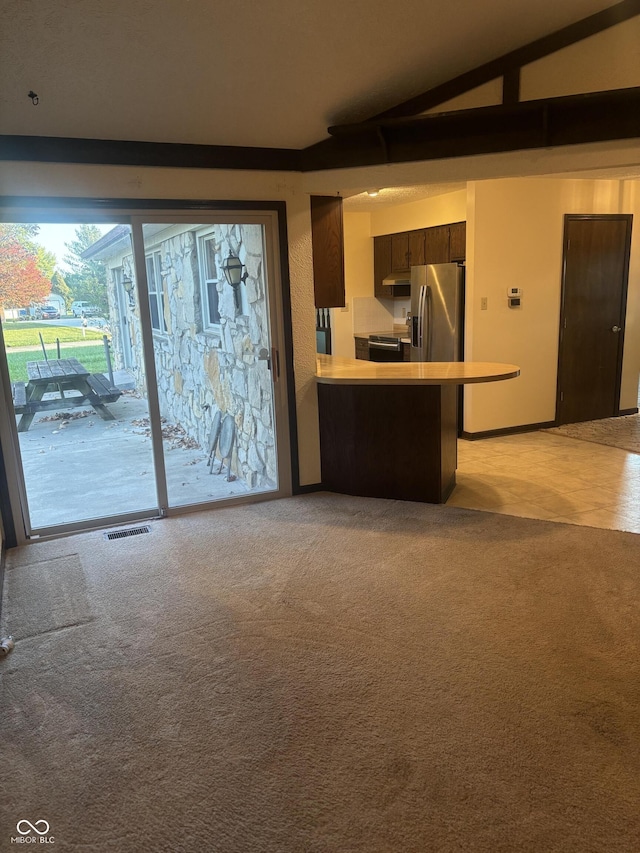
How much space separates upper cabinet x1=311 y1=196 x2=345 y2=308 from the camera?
4.37 metres

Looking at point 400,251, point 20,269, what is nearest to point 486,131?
point 20,269

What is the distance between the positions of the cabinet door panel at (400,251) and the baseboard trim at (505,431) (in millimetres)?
2254

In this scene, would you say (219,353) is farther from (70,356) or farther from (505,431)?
(505,431)

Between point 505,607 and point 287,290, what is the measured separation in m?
2.53

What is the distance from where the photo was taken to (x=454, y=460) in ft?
15.2

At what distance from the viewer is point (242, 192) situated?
4.04 meters

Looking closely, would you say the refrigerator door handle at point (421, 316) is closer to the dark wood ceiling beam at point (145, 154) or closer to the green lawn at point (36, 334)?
the dark wood ceiling beam at point (145, 154)

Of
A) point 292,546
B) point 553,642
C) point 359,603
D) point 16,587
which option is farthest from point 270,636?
point 16,587

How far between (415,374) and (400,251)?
345 centimetres

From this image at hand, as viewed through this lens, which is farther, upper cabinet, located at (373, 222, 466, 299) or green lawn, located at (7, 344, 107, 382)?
upper cabinet, located at (373, 222, 466, 299)

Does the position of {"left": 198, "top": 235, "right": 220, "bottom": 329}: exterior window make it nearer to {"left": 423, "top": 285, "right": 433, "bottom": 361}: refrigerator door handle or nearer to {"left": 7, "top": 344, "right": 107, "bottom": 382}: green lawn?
{"left": 7, "top": 344, "right": 107, "bottom": 382}: green lawn

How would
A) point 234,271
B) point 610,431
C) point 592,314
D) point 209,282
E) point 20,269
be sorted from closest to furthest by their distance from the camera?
point 20,269
point 234,271
point 209,282
point 610,431
point 592,314
